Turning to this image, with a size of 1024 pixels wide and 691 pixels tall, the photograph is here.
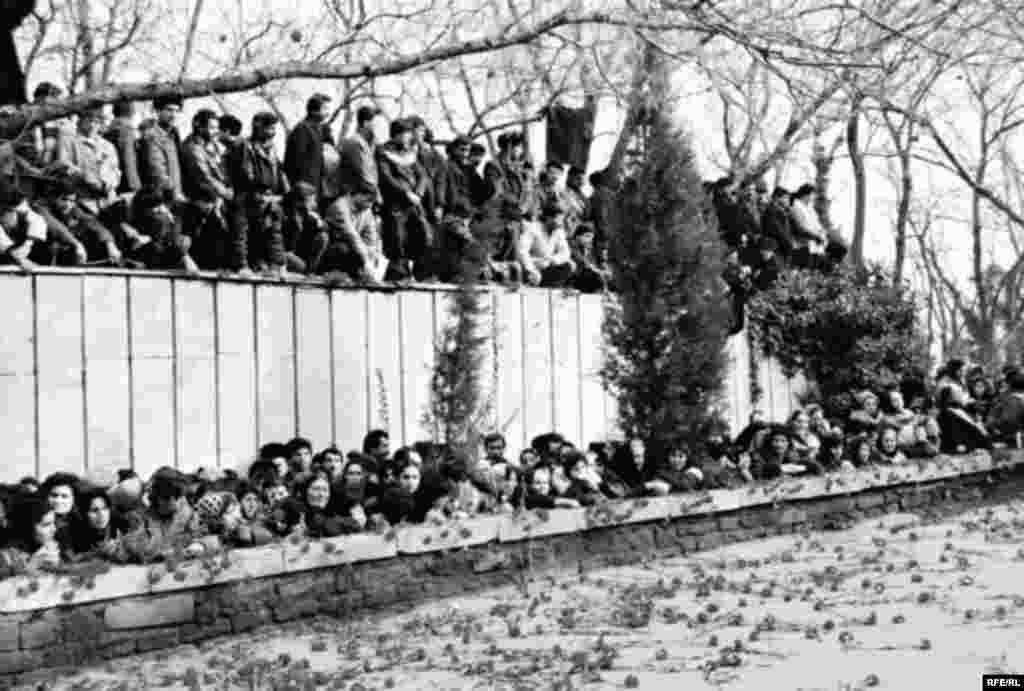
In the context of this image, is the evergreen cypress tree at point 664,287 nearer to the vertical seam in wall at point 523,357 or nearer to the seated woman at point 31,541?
the vertical seam in wall at point 523,357

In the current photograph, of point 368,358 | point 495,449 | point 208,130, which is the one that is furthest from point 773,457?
point 208,130

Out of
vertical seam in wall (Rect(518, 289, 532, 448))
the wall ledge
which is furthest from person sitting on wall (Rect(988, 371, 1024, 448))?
vertical seam in wall (Rect(518, 289, 532, 448))

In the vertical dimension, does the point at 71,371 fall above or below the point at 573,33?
below

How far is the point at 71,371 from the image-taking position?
12.3m

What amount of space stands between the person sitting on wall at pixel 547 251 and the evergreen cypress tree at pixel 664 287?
1.79 metres

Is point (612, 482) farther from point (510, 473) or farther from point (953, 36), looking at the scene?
point (953, 36)

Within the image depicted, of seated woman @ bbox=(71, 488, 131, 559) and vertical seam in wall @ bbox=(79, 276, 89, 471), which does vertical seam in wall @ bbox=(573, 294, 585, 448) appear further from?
seated woman @ bbox=(71, 488, 131, 559)

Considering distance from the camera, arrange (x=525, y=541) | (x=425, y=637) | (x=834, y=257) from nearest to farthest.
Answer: (x=425, y=637)
(x=525, y=541)
(x=834, y=257)

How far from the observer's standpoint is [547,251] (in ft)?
55.1

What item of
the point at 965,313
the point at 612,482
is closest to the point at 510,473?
the point at 612,482

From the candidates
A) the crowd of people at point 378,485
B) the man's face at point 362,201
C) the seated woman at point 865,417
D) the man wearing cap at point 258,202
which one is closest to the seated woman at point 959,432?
the crowd of people at point 378,485

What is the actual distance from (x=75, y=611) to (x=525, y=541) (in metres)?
3.76

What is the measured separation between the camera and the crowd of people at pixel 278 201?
12.2 m

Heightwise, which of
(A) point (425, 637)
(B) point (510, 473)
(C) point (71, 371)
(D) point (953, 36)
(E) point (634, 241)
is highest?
(D) point (953, 36)
